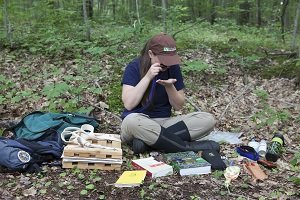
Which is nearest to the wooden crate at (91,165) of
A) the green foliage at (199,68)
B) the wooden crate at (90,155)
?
the wooden crate at (90,155)

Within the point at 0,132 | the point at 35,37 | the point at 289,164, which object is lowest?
the point at 289,164

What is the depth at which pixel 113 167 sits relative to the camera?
3.95 m

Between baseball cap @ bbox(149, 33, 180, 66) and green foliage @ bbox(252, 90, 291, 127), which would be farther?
green foliage @ bbox(252, 90, 291, 127)

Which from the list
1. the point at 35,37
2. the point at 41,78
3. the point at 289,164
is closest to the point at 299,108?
the point at 289,164

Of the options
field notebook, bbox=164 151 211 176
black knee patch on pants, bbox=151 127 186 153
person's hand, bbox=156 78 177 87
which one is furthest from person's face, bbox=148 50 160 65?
field notebook, bbox=164 151 211 176

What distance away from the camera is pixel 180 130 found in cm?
454

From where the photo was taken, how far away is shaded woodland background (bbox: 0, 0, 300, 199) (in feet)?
11.7

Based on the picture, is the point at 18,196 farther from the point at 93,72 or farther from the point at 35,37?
the point at 35,37

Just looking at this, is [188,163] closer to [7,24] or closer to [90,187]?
[90,187]

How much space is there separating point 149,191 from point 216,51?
6319 mm

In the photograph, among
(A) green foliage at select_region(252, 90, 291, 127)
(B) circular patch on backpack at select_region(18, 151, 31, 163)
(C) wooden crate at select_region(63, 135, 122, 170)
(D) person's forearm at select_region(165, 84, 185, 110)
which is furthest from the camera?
(A) green foliage at select_region(252, 90, 291, 127)

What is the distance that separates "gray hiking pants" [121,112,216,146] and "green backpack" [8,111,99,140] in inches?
25.8

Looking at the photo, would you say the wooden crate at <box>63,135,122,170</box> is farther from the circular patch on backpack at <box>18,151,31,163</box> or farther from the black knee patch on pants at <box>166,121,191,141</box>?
the black knee patch on pants at <box>166,121,191,141</box>

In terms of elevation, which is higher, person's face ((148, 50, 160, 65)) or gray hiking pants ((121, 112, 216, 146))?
person's face ((148, 50, 160, 65))
